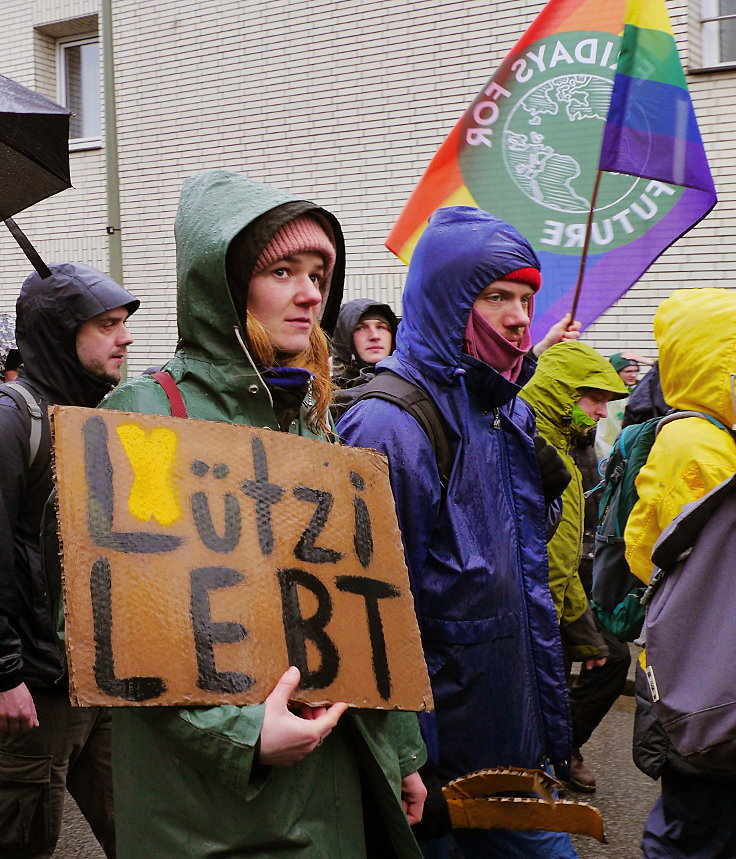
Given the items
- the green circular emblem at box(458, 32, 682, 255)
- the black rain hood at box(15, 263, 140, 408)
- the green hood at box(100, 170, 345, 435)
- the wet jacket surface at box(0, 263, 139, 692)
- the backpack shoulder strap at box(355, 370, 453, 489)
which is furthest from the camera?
the green circular emblem at box(458, 32, 682, 255)

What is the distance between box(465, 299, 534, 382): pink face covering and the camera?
2.72 m

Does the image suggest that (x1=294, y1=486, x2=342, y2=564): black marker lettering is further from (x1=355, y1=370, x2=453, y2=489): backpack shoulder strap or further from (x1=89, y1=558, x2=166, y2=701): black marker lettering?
(x1=355, y1=370, x2=453, y2=489): backpack shoulder strap

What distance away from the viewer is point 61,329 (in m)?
3.24

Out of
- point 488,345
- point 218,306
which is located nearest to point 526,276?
point 488,345

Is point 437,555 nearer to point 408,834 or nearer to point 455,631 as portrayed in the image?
point 455,631

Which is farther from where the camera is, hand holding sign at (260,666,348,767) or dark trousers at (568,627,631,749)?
dark trousers at (568,627,631,749)

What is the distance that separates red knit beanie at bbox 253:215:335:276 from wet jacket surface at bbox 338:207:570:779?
56 centimetres

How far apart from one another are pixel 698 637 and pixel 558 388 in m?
2.20

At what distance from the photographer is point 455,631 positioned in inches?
98.7

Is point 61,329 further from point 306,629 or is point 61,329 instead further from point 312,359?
point 306,629

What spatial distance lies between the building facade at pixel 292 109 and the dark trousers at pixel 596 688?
376 cm

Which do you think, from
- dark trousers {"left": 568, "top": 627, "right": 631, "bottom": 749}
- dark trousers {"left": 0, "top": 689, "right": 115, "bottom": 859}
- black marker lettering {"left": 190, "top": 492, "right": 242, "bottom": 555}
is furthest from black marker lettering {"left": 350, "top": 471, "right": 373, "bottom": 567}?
dark trousers {"left": 568, "top": 627, "right": 631, "bottom": 749}

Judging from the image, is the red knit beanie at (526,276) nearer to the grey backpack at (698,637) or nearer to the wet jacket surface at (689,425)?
the wet jacket surface at (689,425)

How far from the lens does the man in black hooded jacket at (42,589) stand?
9.33ft
